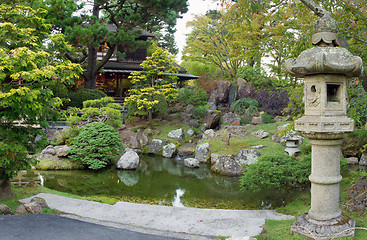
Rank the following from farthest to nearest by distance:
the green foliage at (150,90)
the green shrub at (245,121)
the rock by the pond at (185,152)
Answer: the green foliage at (150,90) → the green shrub at (245,121) → the rock by the pond at (185,152)

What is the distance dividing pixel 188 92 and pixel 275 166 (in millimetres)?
12441

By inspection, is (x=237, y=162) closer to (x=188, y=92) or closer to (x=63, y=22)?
(x=188, y=92)

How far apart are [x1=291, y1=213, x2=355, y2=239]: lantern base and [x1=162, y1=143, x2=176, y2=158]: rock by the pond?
9.82 metres

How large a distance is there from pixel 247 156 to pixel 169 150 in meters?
4.09

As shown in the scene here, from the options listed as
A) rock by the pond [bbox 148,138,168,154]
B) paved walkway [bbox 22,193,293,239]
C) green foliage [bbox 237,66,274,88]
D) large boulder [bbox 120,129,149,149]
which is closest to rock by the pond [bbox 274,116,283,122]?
green foliage [bbox 237,66,274,88]

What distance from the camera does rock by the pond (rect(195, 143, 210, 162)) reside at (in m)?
12.8

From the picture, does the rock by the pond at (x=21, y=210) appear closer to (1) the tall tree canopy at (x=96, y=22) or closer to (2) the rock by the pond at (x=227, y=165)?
(2) the rock by the pond at (x=227, y=165)

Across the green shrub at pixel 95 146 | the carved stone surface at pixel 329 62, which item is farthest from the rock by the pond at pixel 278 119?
the carved stone surface at pixel 329 62

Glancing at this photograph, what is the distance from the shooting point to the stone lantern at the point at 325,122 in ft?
13.2

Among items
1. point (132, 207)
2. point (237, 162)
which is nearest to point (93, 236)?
point (132, 207)

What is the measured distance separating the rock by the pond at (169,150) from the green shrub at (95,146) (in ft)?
9.05

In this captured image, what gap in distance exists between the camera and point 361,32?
569 cm

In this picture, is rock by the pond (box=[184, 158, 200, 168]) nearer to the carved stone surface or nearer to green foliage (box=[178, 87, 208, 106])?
green foliage (box=[178, 87, 208, 106])

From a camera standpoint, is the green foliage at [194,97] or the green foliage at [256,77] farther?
the green foliage at [256,77]
